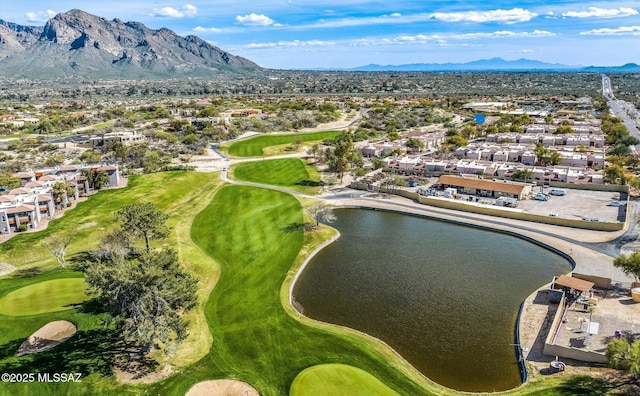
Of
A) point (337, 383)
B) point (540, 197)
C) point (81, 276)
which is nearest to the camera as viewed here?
point (337, 383)

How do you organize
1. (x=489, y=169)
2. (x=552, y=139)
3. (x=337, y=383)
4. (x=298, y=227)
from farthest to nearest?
(x=552, y=139)
(x=489, y=169)
(x=298, y=227)
(x=337, y=383)

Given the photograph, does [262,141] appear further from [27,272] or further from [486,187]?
[27,272]

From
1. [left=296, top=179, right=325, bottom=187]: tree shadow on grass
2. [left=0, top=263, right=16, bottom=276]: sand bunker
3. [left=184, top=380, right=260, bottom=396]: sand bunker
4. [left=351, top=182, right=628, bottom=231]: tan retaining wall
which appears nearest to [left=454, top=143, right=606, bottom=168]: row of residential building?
[left=351, top=182, right=628, bottom=231]: tan retaining wall

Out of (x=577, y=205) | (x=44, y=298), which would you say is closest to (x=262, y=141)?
(x=577, y=205)

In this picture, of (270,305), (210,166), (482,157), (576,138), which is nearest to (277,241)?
(270,305)

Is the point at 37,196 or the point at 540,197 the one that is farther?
the point at 540,197

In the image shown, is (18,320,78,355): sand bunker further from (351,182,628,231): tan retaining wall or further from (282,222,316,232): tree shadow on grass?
(351,182,628,231): tan retaining wall

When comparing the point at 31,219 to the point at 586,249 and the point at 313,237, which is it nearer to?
the point at 313,237
